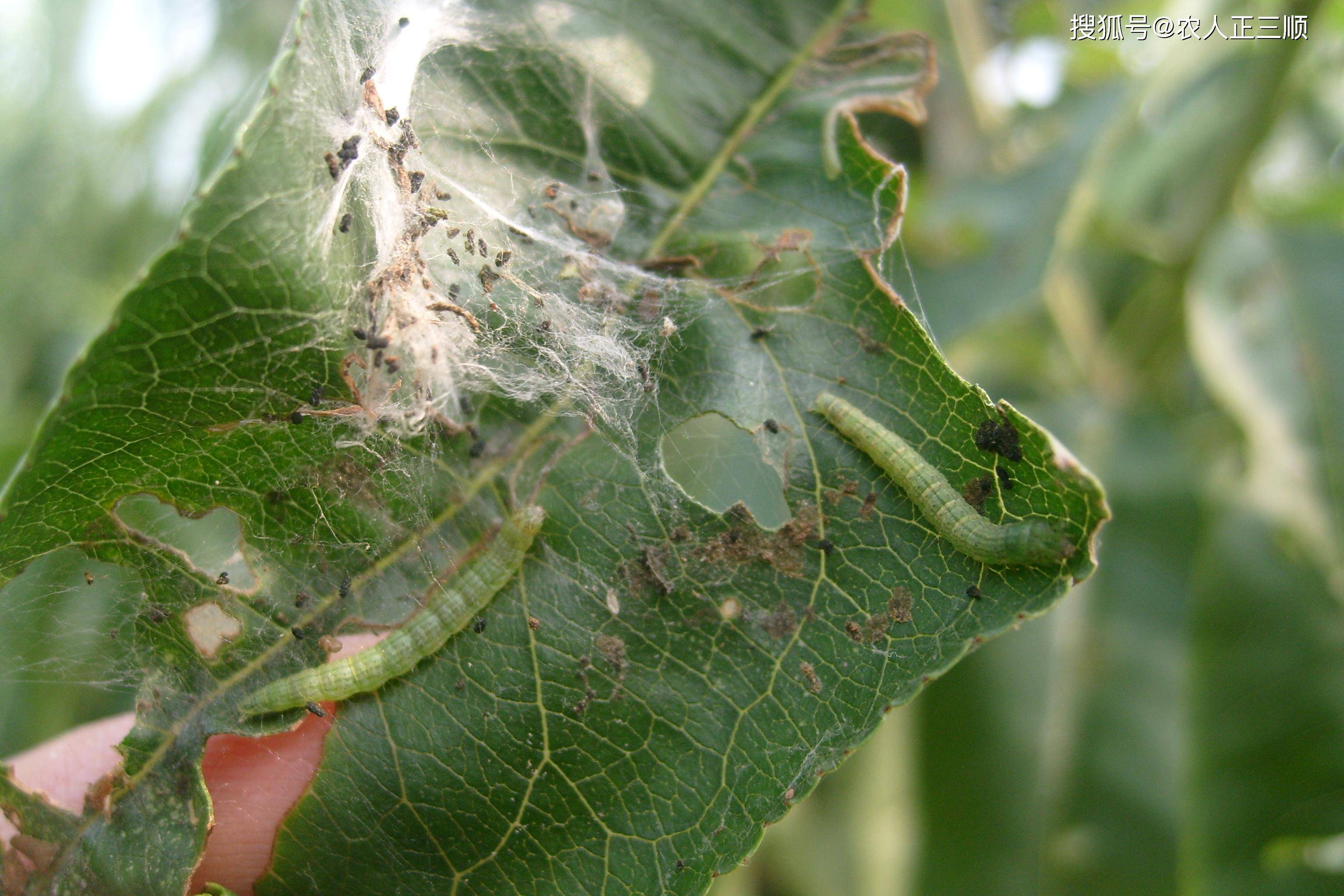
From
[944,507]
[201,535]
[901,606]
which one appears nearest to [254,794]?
[201,535]

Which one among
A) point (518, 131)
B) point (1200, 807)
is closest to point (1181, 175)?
point (1200, 807)

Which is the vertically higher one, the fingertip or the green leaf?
the green leaf

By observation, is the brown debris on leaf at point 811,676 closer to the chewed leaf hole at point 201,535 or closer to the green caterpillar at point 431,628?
the green caterpillar at point 431,628

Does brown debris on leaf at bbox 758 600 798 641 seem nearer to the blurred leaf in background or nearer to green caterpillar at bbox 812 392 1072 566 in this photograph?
green caterpillar at bbox 812 392 1072 566

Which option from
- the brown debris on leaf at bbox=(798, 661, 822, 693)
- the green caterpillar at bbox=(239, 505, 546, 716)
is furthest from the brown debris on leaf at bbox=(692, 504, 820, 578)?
the green caterpillar at bbox=(239, 505, 546, 716)

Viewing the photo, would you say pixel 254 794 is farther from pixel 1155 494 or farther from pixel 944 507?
pixel 1155 494

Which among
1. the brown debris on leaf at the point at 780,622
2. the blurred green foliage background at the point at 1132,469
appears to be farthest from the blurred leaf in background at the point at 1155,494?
the brown debris on leaf at the point at 780,622

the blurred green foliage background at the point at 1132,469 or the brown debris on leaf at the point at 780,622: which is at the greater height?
the blurred green foliage background at the point at 1132,469
